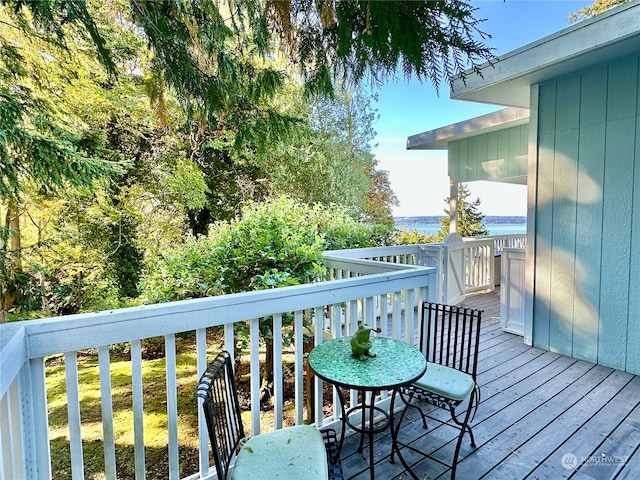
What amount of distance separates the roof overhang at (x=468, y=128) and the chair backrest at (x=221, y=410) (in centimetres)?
563

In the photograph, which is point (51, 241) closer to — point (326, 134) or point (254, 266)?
point (254, 266)

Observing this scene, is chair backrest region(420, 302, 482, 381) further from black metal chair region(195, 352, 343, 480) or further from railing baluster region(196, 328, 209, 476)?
railing baluster region(196, 328, 209, 476)

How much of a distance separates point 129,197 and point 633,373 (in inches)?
391

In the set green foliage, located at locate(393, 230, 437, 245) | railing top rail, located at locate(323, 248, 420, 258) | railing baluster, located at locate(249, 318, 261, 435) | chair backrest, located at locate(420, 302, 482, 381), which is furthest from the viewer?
green foliage, located at locate(393, 230, 437, 245)

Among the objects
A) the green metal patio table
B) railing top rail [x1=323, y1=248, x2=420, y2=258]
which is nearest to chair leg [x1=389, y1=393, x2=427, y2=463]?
the green metal patio table

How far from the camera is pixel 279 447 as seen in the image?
1.53m

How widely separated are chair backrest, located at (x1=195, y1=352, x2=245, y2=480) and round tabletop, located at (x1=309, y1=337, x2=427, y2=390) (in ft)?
1.48

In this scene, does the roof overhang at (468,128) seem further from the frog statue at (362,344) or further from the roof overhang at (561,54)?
the frog statue at (362,344)

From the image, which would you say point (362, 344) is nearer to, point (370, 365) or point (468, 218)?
point (370, 365)

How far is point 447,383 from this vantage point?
2.13 metres

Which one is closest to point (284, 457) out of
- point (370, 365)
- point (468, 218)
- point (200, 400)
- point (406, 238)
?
point (200, 400)

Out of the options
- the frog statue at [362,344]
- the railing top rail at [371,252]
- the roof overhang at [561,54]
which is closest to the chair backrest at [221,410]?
the frog statue at [362,344]

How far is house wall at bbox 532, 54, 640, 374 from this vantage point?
3324mm

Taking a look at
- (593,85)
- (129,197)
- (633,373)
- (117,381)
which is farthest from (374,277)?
(129,197)
